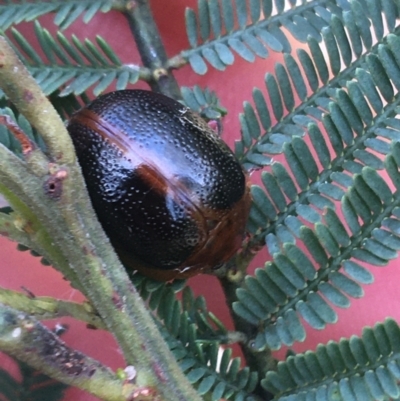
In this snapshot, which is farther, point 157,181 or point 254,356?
point 254,356

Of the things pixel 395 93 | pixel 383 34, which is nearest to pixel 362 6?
pixel 383 34

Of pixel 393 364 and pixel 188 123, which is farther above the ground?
pixel 188 123

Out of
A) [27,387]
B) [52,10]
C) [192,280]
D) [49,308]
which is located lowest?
[192,280]

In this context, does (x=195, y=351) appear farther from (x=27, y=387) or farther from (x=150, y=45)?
(x=150, y=45)

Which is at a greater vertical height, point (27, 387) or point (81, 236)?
point (81, 236)

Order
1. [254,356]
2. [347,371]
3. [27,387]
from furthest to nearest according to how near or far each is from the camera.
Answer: [27,387] → [254,356] → [347,371]

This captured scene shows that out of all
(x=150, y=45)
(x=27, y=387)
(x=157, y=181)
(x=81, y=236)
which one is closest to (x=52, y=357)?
(x=81, y=236)

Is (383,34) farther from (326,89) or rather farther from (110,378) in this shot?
(110,378)
